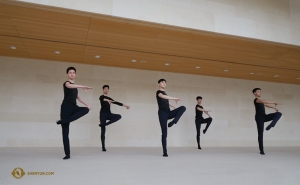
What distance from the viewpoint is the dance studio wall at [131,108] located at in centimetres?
806

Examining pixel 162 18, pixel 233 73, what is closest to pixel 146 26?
pixel 162 18

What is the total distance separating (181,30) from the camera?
5.96m

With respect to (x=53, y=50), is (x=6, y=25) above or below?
above

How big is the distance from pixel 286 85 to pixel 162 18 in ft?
35.1

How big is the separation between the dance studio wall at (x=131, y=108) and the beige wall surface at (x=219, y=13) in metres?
4.39

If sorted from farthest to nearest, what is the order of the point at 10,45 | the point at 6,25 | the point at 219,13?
the point at 10,45 < the point at 219,13 < the point at 6,25

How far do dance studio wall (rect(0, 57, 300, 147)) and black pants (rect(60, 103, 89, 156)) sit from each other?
166 inches

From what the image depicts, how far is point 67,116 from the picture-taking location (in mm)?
4484

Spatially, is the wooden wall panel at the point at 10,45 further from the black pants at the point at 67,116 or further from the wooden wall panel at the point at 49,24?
the black pants at the point at 67,116

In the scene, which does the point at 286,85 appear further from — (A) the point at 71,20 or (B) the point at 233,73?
(A) the point at 71,20

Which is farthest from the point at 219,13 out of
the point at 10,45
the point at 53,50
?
the point at 10,45

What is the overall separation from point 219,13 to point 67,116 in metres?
5.18

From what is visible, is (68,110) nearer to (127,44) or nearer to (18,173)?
(18,173)

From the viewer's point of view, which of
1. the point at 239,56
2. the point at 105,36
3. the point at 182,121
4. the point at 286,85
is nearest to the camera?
the point at 105,36
